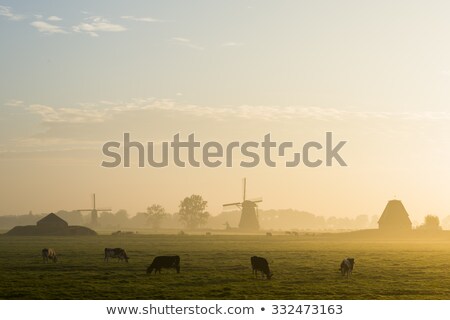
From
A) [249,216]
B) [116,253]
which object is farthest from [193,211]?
[116,253]

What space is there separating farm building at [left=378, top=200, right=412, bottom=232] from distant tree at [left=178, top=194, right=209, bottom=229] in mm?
51929

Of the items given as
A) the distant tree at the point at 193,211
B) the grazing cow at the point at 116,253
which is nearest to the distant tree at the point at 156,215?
the distant tree at the point at 193,211

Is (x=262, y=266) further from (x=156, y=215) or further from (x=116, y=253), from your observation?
(x=156, y=215)

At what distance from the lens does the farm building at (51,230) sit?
89.8 m

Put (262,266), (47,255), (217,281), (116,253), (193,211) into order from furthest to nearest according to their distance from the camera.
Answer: (193,211) → (116,253) → (47,255) → (262,266) → (217,281)

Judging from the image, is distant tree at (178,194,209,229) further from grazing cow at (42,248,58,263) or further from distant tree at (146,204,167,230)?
grazing cow at (42,248,58,263)

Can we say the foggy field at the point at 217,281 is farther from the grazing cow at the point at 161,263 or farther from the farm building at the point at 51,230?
the farm building at the point at 51,230

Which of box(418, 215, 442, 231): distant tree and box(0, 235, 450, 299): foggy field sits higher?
box(418, 215, 442, 231): distant tree

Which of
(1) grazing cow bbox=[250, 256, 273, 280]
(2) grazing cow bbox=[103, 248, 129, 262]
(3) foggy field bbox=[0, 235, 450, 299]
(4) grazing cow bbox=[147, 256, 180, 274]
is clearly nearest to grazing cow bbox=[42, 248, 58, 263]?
(3) foggy field bbox=[0, 235, 450, 299]

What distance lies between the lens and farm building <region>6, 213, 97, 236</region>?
89812 millimetres

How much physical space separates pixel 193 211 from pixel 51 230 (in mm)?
55136

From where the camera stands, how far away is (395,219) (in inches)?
3866
